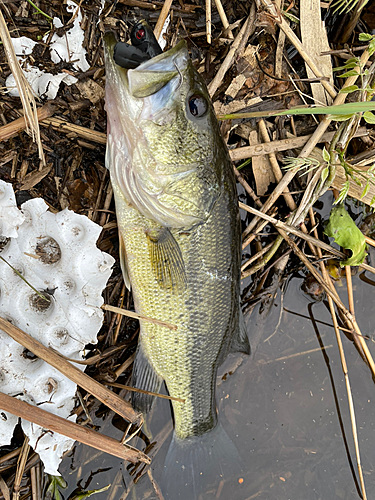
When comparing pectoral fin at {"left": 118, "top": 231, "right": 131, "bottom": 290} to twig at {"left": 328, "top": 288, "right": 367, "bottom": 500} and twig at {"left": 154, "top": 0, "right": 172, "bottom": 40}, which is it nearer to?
twig at {"left": 154, "top": 0, "right": 172, "bottom": 40}

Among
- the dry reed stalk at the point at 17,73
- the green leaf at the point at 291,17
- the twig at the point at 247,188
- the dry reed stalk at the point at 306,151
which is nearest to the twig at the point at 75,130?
the dry reed stalk at the point at 17,73

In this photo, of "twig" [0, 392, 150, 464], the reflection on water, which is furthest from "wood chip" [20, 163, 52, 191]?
the reflection on water

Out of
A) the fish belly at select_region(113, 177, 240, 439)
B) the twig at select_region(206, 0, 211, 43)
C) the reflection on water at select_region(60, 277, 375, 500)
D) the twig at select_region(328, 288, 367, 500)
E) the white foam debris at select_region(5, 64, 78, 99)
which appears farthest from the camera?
the reflection on water at select_region(60, 277, 375, 500)

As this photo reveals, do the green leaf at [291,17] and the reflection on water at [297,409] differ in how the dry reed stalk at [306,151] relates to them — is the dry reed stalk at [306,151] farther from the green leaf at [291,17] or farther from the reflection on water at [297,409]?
the reflection on water at [297,409]

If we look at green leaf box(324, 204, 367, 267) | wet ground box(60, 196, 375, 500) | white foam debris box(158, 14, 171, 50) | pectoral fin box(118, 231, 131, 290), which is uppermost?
white foam debris box(158, 14, 171, 50)

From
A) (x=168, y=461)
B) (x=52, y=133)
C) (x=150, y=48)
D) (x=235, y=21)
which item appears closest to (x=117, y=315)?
(x=168, y=461)

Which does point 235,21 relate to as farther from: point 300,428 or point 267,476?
point 267,476
